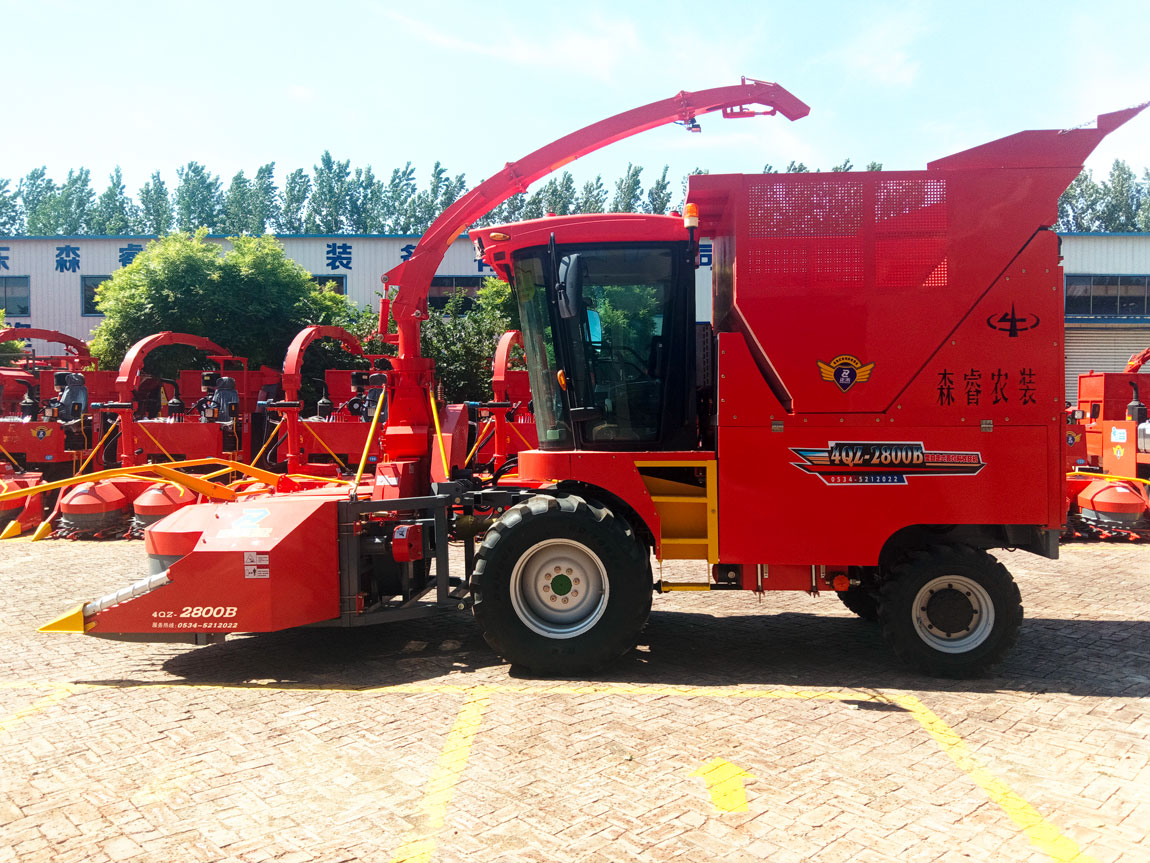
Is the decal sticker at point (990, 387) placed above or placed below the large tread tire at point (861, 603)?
above

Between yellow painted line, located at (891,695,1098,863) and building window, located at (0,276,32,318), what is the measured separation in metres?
37.3

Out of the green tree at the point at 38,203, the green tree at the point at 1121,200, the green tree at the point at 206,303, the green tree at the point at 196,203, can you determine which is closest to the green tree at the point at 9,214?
the green tree at the point at 38,203

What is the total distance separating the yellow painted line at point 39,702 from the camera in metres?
4.47

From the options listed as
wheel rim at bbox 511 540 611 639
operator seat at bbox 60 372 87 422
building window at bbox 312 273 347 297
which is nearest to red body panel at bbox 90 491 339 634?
wheel rim at bbox 511 540 611 639

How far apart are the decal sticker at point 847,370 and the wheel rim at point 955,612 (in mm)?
1360

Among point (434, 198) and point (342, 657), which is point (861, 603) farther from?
point (434, 198)

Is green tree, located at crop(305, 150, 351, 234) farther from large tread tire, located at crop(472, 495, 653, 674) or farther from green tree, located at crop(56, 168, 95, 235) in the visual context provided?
large tread tire, located at crop(472, 495, 653, 674)

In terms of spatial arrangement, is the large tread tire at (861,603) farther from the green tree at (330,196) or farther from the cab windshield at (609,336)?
the green tree at (330,196)

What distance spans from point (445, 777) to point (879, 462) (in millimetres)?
3221

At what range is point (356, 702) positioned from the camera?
480 cm

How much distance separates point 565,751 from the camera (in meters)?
4.05

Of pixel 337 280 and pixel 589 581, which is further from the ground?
pixel 337 280

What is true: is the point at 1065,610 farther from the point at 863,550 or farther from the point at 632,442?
the point at 632,442

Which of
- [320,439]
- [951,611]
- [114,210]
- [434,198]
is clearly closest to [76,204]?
[114,210]
